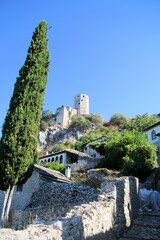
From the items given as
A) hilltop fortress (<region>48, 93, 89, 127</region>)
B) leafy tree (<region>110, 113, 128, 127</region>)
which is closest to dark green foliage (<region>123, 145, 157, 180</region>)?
leafy tree (<region>110, 113, 128, 127</region>)

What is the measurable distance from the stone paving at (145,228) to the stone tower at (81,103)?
8172 centimetres

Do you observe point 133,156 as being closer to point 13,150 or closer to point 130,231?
point 13,150

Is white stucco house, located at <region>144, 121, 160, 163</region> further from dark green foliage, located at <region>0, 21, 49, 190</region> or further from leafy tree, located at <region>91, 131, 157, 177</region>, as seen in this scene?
dark green foliage, located at <region>0, 21, 49, 190</region>

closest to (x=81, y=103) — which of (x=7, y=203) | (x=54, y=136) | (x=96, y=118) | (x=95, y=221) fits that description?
(x=96, y=118)

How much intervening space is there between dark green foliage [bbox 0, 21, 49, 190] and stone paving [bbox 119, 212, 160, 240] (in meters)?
6.74

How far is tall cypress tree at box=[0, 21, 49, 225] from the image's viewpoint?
1320cm

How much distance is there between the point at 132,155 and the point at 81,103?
71293 mm

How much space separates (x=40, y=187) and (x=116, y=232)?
11.3 m

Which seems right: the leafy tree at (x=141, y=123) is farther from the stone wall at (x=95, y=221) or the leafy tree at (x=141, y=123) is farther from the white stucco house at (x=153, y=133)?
the stone wall at (x=95, y=221)

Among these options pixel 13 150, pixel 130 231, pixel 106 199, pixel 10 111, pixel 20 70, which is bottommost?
pixel 130 231

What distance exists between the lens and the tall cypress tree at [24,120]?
1320 cm

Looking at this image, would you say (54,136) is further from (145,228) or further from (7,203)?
(145,228)

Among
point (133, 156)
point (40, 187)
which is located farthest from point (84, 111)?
point (40, 187)

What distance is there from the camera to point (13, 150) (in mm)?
13258
